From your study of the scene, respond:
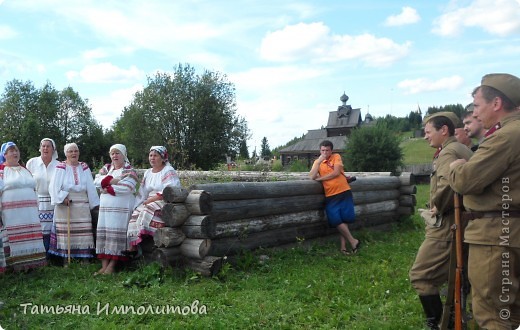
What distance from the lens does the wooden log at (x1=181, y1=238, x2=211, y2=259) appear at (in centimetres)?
576

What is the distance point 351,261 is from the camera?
22.6ft

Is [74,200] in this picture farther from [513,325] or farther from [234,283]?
[513,325]

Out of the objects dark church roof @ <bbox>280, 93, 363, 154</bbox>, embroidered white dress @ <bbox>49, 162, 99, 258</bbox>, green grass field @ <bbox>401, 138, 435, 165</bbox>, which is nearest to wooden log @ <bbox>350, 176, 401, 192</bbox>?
embroidered white dress @ <bbox>49, 162, 99, 258</bbox>

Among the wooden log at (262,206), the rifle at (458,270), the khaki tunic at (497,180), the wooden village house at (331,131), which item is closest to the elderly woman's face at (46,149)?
the wooden log at (262,206)

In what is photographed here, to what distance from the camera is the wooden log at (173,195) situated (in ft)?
19.4

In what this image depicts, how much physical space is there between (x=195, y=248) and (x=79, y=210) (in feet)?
7.70

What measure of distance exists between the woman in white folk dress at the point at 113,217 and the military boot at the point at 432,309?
4186mm

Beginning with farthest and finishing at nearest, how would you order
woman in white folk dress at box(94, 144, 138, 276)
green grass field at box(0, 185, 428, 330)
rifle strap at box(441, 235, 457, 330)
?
woman in white folk dress at box(94, 144, 138, 276) → green grass field at box(0, 185, 428, 330) → rifle strap at box(441, 235, 457, 330)

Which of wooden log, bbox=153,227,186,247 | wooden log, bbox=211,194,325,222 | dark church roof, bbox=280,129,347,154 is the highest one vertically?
dark church roof, bbox=280,129,347,154

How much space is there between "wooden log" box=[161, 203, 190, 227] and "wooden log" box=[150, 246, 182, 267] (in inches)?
12.8

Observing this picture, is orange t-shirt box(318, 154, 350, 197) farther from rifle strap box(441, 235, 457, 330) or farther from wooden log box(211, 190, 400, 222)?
rifle strap box(441, 235, 457, 330)

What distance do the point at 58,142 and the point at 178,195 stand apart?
155 ft

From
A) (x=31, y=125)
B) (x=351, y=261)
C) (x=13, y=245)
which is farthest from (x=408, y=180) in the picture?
(x=31, y=125)

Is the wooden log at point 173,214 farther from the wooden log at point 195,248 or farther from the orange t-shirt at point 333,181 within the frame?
the orange t-shirt at point 333,181
